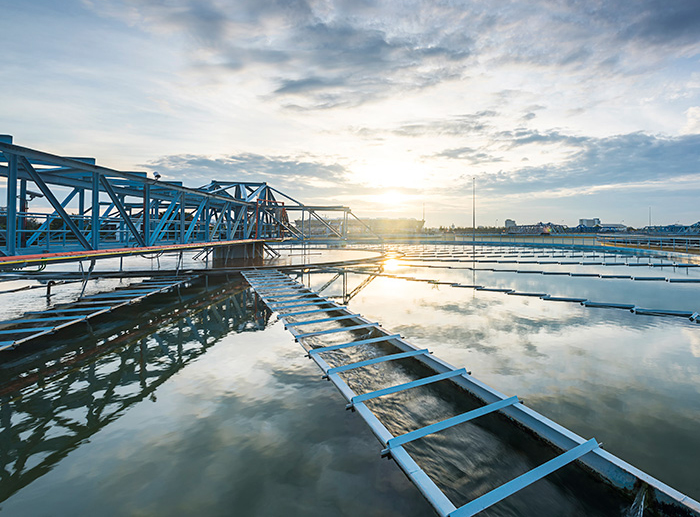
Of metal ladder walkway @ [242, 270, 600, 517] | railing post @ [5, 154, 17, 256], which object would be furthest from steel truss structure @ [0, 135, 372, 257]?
metal ladder walkway @ [242, 270, 600, 517]

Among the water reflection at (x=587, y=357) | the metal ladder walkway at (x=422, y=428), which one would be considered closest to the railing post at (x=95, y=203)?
the metal ladder walkway at (x=422, y=428)

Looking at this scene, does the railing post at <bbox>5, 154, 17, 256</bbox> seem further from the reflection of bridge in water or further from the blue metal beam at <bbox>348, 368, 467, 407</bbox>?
the blue metal beam at <bbox>348, 368, 467, 407</bbox>

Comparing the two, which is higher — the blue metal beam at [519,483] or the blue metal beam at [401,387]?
the blue metal beam at [401,387]

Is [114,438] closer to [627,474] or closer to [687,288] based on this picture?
[627,474]

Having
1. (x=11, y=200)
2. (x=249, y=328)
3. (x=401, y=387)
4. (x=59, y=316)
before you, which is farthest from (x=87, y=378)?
(x=401, y=387)

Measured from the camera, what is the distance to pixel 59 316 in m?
9.96

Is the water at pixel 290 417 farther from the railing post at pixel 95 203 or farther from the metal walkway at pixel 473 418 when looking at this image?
the railing post at pixel 95 203

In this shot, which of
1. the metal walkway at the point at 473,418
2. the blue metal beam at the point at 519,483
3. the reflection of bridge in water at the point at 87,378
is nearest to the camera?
the blue metal beam at the point at 519,483

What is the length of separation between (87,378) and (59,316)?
524 centimetres

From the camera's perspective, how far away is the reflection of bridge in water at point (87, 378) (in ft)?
14.0

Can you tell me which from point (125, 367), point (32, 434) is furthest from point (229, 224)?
point (32, 434)

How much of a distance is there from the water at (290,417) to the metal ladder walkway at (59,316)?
0.62m

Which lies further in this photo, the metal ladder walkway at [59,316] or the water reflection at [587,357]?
the metal ladder walkway at [59,316]

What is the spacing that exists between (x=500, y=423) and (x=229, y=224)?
23956 mm
